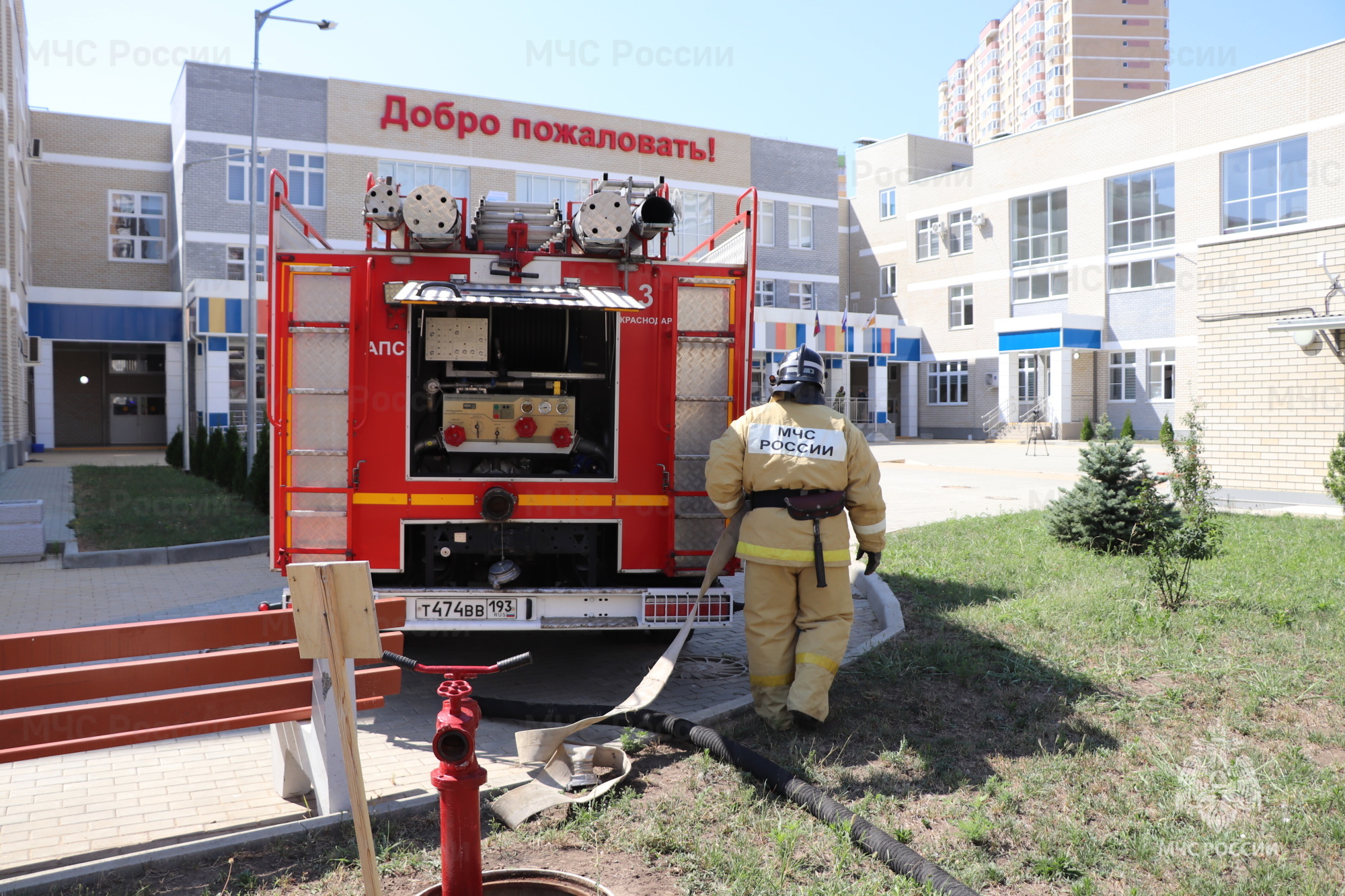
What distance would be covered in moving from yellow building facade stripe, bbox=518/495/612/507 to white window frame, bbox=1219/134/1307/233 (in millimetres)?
35070

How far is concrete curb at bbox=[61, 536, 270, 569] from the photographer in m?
10.5

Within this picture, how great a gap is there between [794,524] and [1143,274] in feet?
127

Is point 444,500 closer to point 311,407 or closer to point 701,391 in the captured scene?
point 311,407

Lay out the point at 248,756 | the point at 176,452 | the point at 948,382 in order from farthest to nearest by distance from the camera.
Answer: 1. the point at 948,382
2. the point at 176,452
3. the point at 248,756

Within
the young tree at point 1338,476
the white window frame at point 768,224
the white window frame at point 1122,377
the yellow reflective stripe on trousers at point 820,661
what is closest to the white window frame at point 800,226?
the white window frame at point 768,224

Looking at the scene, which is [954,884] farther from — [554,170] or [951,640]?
[554,170]

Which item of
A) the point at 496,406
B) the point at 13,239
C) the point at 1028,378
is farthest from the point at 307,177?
the point at 496,406

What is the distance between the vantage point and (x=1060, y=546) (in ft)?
33.0

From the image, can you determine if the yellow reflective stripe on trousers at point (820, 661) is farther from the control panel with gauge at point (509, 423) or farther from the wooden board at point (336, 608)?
the wooden board at point (336, 608)

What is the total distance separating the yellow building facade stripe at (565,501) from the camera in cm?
598

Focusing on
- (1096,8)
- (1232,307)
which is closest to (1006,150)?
(1232,307)

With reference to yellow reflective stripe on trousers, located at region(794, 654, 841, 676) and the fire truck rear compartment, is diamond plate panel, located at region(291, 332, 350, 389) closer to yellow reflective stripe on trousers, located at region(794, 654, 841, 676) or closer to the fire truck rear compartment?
the fire truck rear compartment

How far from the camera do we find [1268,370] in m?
14.9

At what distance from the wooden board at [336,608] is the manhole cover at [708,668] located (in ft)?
12.4
